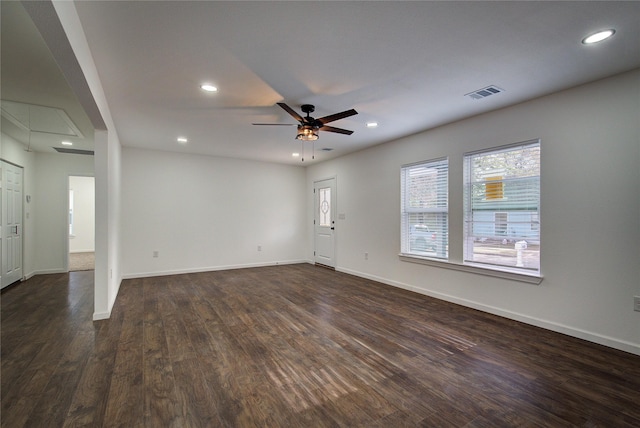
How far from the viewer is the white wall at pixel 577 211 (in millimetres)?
2662

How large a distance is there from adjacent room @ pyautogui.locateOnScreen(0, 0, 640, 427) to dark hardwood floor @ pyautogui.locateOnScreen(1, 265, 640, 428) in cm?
2

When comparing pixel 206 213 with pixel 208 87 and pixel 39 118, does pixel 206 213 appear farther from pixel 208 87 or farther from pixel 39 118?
pixel 208 87

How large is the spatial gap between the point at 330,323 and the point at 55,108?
14.1ft

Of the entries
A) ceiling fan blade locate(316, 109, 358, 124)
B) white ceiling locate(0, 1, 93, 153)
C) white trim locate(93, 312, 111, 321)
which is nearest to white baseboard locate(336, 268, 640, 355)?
ceiling fan blade locate(316, 109, 358, 124)

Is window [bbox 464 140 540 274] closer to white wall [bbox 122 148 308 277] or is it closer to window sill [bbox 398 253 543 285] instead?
window sill [bbox 398 253 543 285]

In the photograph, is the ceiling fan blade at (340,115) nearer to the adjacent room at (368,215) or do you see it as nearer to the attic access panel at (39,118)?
the adjacent room at (368,215)

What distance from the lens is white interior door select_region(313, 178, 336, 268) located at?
6645mm

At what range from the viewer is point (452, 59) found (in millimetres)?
2488

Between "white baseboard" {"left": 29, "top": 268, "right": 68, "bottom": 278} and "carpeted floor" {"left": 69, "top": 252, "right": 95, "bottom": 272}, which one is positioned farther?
"carpeted floor" {"left": 69, "top": 252, "right": 95, "bottom": 272}

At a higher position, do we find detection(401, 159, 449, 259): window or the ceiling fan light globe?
the ceiling fan light globe

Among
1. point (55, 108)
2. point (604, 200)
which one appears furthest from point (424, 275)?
point (55, 108)

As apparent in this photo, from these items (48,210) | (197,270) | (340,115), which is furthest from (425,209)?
(48,210)

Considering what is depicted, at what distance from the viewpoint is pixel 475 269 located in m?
3.82

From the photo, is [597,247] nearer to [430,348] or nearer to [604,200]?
[604,200]
